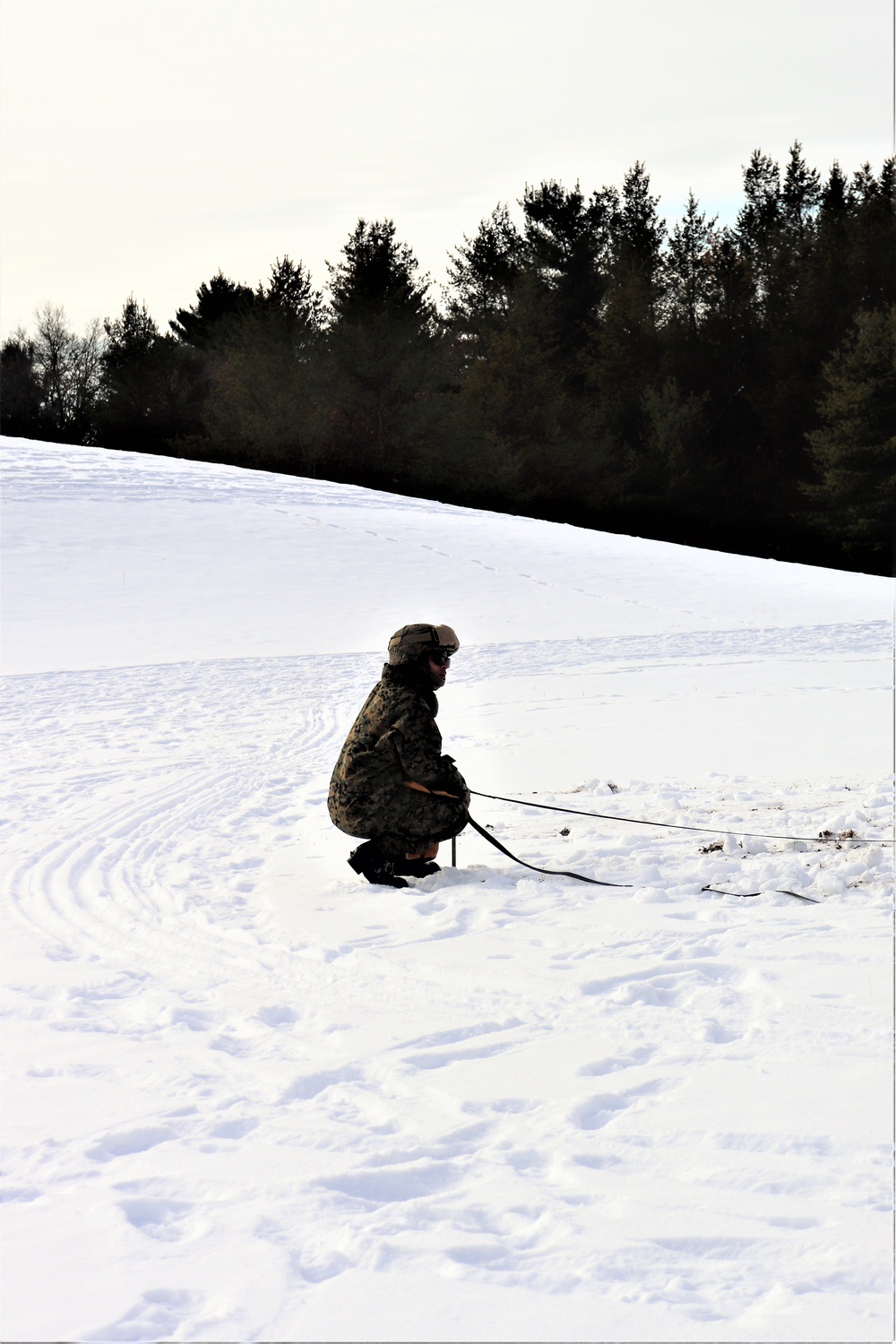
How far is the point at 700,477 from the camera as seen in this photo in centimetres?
4081

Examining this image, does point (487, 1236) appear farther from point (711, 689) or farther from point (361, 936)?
point (711, 689)

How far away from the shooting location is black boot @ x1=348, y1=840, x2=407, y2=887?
218 inches

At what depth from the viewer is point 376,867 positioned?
18.2 feet

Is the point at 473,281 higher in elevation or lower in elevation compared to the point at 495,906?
higher

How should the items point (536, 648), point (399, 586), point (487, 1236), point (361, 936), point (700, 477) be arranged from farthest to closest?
point (700, 477) < point (399, 586) < point (536, 648) < point (361, 936) < point (487, 1236)

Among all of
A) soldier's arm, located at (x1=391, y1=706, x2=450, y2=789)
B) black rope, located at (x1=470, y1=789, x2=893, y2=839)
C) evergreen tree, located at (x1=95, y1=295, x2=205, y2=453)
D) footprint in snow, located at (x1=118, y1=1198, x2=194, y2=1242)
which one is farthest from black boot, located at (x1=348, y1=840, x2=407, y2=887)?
evergreen tree, located at (x1=95, y1=295, x2=205, y2=453)

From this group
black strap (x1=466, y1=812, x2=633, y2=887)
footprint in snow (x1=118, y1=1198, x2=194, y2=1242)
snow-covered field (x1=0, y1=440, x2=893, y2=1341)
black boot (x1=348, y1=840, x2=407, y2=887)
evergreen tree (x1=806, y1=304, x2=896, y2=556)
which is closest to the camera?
snow-covered field (x1=0, y1=440, x2=893, y2=1341)

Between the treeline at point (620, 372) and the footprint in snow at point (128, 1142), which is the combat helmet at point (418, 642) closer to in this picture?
the footprint in snow at point (128, 1142)

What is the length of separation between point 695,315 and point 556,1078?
4302 centimetres

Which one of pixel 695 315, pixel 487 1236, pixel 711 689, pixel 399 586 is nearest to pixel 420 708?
pixel 487 1236

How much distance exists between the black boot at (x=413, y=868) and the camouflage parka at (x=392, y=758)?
7.8 inches

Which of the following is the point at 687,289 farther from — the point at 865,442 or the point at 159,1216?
the point at 159,1216

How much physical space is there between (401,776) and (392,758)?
9cm

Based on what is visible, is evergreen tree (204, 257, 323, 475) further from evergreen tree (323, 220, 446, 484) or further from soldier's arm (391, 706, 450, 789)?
soldier's arm (391, 706, 450, 789)
